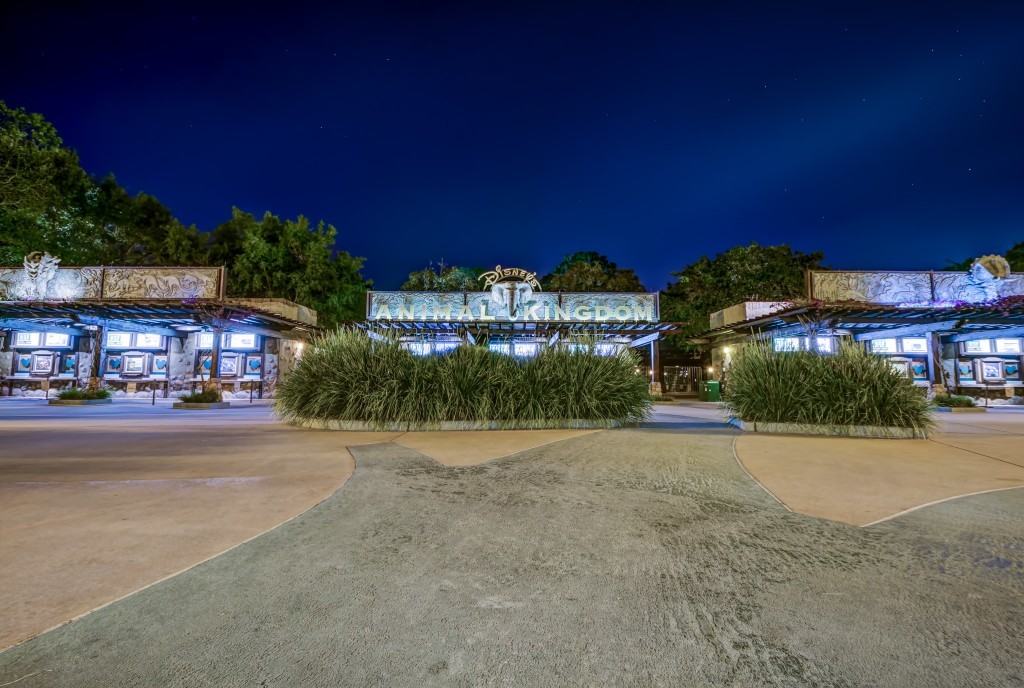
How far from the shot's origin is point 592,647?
67.1 inches

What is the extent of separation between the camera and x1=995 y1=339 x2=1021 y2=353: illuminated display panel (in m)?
19.7

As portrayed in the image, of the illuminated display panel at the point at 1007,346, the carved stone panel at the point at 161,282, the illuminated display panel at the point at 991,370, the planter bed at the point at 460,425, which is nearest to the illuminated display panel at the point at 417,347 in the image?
the planter bed at the point at 460,425

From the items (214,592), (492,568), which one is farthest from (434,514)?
(214,592)

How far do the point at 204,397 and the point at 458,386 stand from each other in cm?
1081

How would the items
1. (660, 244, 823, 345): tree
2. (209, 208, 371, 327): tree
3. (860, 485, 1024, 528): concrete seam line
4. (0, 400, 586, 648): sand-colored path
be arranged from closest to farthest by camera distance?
(0, 400, 586, 648): sand-colored path, (860, 485, 1024, 528): concrete seam line, (660, 244, 823, 345): tree, (209, 208, 371, 327): tree

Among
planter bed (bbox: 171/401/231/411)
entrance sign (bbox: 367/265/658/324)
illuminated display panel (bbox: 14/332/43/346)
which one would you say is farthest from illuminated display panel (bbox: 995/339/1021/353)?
illuminated display panel (bbox: 14/332/43/346)

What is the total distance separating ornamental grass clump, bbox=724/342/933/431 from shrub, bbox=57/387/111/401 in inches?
805

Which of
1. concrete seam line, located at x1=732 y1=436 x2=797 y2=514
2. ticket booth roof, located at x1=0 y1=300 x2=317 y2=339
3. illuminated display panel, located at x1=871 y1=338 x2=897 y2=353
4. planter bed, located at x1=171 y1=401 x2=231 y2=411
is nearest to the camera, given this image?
concrete seam line, located at x1=732 y1=436 x2=797 y2=514

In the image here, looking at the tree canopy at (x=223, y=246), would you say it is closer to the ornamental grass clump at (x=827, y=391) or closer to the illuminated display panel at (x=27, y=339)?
the illuminated display panel at (x=27, y=339)

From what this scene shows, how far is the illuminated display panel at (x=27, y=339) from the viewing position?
2089cm

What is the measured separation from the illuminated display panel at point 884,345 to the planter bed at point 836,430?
55.0ft

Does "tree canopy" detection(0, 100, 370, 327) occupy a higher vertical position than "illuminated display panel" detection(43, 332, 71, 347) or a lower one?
higher

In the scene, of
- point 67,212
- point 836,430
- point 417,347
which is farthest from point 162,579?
point 67,212

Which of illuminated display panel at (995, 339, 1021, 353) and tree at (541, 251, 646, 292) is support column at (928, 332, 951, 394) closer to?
illuminated display panel at (995, 339, 1021, 353)
